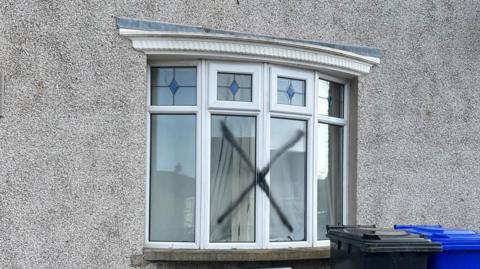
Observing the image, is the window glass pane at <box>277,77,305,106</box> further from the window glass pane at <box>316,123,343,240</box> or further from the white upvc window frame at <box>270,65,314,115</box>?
the window glass pane at <box>316,123,343,240</box>

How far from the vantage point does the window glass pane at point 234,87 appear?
5.58 meters

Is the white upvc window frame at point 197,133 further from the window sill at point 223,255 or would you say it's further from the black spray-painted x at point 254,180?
the black spray-painted x at point 254,180

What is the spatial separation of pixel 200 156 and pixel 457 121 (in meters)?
2.91

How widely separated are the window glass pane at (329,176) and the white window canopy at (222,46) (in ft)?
2.24

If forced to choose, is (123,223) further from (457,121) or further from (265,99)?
(457,121)

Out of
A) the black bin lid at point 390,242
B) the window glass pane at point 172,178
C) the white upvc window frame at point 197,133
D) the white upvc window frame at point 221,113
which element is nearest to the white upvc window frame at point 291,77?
the white upvc window frame at point 221,113

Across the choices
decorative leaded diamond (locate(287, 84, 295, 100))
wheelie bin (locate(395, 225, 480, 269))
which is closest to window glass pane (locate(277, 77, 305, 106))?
decorative leaded diamond (locate(287, 84, 295, 100))

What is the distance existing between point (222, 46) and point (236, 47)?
0.13m

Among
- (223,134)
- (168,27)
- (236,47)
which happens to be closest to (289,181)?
(223,134)

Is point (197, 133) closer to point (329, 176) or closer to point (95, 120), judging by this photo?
point (95, 120)

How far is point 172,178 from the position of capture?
18.2ft

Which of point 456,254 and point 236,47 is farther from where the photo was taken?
point 236,47

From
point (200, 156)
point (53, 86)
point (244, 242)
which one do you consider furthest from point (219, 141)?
point (53, 86)

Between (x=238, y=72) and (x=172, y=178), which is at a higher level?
(x=238, y=72)
